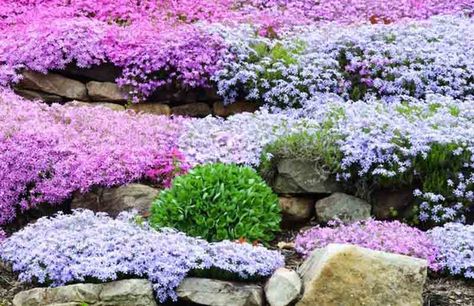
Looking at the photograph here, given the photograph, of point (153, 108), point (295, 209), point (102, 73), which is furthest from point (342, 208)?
point (102, 73)

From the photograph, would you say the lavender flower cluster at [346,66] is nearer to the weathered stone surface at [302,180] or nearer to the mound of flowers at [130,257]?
the weathered stone surface at [302,180]

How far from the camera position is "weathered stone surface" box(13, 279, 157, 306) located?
5.99 meters

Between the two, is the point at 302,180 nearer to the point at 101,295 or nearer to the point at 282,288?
the point at 282,288

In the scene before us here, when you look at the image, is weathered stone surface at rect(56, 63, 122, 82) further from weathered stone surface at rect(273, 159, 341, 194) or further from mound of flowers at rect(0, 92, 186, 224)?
weathered stone surface at rect(273, 159, 341, 194)

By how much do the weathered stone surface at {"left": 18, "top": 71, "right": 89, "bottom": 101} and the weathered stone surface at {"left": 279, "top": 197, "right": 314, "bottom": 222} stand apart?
14.3 feet

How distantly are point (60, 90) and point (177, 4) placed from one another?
10.5 ft

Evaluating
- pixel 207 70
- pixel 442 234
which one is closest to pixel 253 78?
pixel 207 70

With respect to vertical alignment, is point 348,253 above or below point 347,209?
above

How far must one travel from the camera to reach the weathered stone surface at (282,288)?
599cm

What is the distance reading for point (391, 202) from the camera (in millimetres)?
8086

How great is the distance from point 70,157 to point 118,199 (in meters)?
0.78

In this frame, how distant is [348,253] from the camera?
19.7 ft

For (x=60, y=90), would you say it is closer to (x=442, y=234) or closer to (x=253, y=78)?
(x=253, y=78)

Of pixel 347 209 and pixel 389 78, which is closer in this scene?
pixel 347 209
